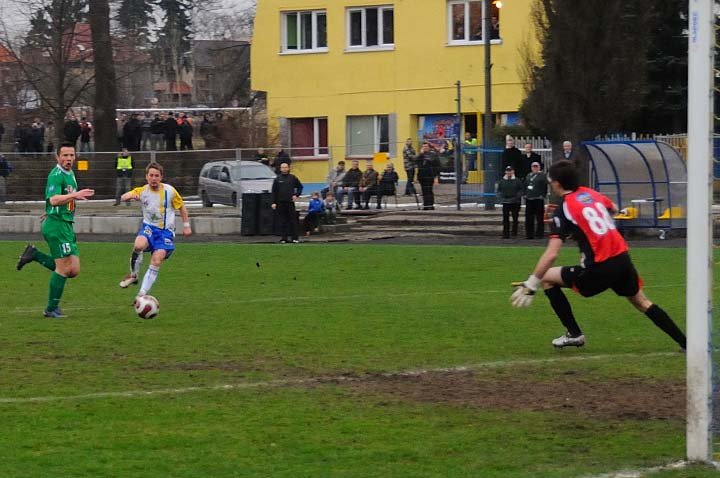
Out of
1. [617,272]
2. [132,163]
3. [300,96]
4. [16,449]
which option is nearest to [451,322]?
[617,272]

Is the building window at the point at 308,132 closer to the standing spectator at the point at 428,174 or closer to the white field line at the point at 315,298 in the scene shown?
the standing spectator at the point at 428,174

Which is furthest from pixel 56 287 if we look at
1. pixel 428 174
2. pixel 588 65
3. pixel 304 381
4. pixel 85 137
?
pixel 85 137

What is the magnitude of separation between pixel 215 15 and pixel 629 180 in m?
60.4

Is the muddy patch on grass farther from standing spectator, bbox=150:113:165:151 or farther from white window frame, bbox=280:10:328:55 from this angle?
white window frame, bbox=280:10:328:55

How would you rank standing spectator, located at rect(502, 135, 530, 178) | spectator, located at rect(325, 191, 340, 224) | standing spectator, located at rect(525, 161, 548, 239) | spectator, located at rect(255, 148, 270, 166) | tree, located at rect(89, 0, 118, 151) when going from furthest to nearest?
tree, located at rect(89, 0, 118, 151)
spectator, located at rect(255, 148, 270, 166)
spectator, located at rect(325, 191, 340, 224)
standing spectator, located at rect(502, 135, 530, 178)
standing spectator, located at rect(525, 161, 548, 239)

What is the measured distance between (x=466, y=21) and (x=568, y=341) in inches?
1383

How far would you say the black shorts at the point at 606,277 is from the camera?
10852mm

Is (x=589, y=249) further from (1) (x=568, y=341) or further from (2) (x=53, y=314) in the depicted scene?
(2) (x=53, y=314)

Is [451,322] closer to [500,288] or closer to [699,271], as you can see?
[500,288]

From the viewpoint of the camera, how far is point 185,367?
36.3 feet

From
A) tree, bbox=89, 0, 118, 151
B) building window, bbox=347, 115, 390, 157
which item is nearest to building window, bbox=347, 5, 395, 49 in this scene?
building window, bbox=347, 115, 390, 157

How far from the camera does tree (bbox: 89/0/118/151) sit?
42.3 m

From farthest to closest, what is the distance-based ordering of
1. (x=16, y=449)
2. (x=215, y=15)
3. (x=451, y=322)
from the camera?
(x=215, y=15) → (x=451, y=322) → (x=16, y=449)

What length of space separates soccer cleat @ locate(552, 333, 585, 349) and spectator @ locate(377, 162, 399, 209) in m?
22.4
